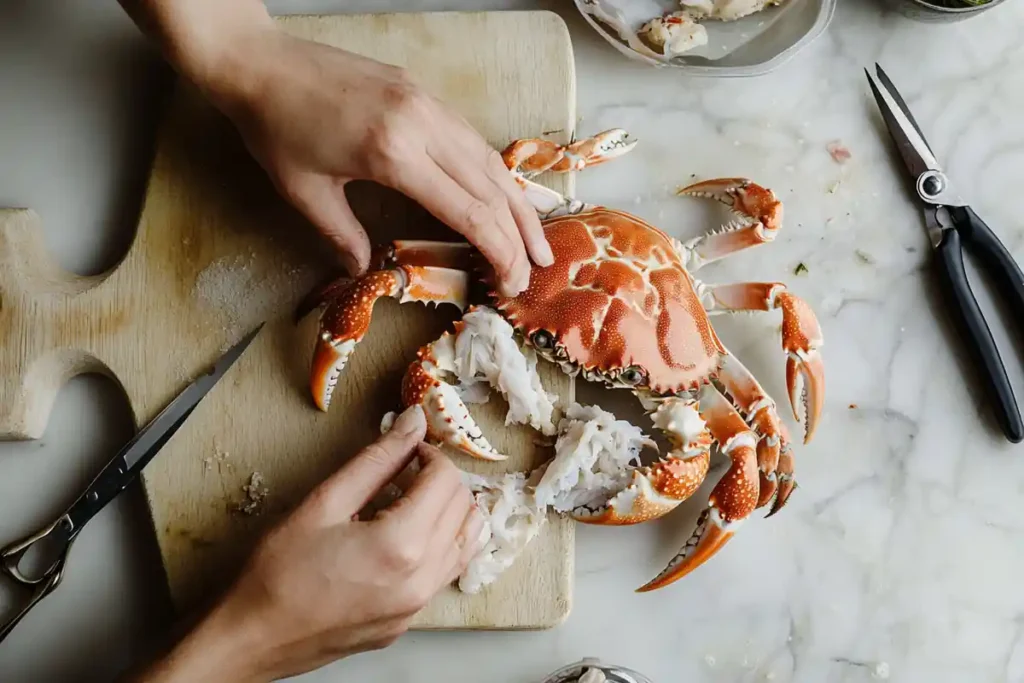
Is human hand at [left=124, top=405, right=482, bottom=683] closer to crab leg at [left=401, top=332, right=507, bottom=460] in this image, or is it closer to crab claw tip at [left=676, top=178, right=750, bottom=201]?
crab leg at [left=401, top=332, right=507, bottom=460]

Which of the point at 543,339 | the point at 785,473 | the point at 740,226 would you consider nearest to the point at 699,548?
the point at 785,473

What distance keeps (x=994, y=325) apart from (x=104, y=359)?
1.36m

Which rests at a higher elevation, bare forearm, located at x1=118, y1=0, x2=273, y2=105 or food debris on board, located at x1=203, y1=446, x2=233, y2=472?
bare forearm, located at x1=118, y1=0, x2=273, y2=105

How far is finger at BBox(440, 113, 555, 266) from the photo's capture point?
116cm

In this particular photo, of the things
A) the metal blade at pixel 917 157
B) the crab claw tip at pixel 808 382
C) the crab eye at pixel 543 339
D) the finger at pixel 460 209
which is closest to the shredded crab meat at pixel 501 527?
the crab eye at pixel 543 339

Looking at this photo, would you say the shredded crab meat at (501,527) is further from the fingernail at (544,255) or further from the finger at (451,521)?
the fingernail at (544,255)

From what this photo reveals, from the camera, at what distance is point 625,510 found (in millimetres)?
1238

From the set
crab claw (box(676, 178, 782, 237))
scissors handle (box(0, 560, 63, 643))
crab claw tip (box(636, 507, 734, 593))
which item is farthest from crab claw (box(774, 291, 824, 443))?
scissors handle (box(0, 560, 63, 643))

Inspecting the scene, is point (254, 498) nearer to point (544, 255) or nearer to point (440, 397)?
point (440, 397)

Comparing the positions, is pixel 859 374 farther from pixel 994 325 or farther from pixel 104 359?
pixel 104 359

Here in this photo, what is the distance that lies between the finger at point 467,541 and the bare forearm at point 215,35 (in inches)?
24.5

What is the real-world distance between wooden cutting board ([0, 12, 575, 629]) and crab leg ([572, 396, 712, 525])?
0.10 metres

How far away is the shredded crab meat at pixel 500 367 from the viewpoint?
123 cm

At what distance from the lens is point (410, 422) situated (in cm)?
121
